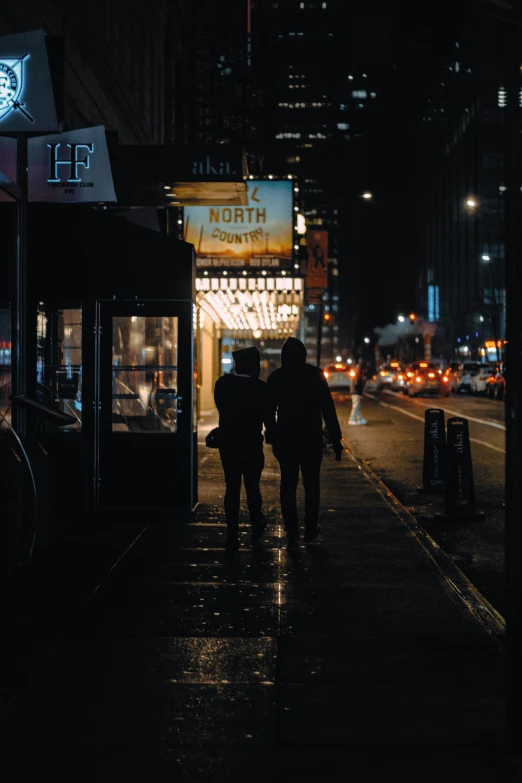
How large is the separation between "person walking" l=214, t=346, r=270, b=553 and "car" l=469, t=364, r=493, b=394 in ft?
152

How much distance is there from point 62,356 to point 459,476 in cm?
491

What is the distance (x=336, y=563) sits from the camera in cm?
823

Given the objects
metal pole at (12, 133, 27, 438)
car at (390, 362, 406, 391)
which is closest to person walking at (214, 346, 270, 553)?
metal pole at (12, 133, 27, 438)

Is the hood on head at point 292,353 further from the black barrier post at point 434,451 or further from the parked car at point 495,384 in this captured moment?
the parked car at point 495,384

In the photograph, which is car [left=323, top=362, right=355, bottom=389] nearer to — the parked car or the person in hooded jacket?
the parked car

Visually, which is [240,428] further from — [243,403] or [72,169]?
[72,169]

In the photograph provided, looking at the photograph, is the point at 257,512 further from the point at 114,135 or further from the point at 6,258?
the point at 114,135

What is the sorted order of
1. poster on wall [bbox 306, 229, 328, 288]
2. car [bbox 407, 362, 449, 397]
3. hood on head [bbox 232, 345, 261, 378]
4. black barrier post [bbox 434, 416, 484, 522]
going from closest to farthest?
hood on head [bbox 232, 345, 261, 378]
black barrier post [bbox 434, 416, 484, 522]
poster on wall [bbox 306, 229, 328, 288]
car [bbox 407, 362, 449, 397]

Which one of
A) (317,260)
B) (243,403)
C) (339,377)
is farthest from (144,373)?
(339,377)

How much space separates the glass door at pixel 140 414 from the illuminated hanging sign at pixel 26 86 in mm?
3276

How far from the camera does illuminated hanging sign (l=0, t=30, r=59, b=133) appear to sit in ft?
25.3

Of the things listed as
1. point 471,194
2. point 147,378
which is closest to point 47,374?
point 147,378

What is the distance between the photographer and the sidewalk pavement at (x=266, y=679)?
403cm

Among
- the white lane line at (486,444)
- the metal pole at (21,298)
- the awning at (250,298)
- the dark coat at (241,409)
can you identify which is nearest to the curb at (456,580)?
the dark coat at (241,409)
